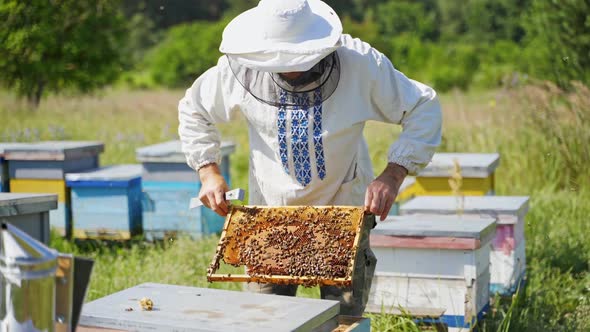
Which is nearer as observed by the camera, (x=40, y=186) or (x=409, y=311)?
(x=409, y=311)

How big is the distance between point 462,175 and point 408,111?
250cm

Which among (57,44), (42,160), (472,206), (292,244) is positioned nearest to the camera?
(292,244)

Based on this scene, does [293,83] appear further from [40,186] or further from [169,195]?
[40,186]

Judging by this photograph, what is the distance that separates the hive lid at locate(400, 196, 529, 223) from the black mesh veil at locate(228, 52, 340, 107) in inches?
74.1

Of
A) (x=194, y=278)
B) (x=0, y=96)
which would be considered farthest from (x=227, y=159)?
(x=0, y=96)

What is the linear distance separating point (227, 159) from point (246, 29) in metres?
3.35

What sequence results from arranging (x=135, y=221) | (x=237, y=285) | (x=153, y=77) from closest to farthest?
(x=237, y=285), (x=135, y=221), (x=153, y=77)

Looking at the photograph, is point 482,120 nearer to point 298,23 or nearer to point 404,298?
point 404,298

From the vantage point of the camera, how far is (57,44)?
44.6 ft

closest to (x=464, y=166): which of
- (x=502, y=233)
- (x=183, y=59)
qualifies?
(x=502, y=233)

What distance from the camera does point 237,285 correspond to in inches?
185

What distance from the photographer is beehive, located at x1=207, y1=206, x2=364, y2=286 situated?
8.93 feet

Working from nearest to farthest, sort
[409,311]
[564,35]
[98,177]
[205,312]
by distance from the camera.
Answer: [205,312] → [409,311] → [98,177] → [564,35]

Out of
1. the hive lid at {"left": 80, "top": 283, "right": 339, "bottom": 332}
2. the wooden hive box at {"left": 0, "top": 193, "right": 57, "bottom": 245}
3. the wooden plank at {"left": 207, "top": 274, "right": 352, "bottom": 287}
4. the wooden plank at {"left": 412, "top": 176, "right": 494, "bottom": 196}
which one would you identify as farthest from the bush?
the hive lid at {"left": 80, "top": 283, "right": 339, "bottom": 332}
